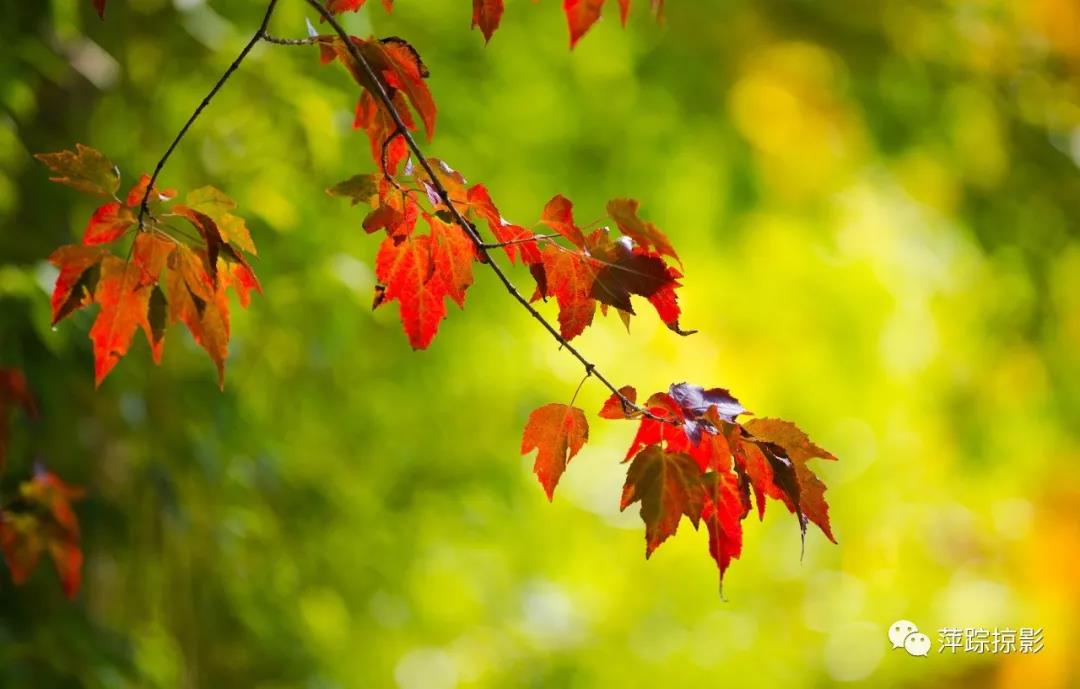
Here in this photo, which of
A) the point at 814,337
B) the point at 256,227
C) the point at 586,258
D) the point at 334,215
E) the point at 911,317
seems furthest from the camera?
the point at 911,317

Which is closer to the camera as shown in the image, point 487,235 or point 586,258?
point 586,258

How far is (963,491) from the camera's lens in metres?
3.05

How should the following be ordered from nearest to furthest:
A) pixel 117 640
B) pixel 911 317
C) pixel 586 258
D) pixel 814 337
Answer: pixel 586 258, pixel 117 640, pixel 814 337, pixel 911 317

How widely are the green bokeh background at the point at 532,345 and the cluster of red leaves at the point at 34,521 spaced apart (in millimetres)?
170

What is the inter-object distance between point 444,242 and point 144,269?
0.65 feet

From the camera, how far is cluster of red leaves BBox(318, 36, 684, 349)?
1.94 feet

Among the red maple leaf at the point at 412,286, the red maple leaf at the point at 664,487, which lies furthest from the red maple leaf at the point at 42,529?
the red maple leaf at the point at 664,487

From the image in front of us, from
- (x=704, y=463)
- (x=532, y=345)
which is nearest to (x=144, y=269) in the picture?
(x=704, y=463)

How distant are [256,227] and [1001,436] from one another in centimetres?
202

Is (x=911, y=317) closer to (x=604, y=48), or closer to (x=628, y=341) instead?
(x=628, y=341)

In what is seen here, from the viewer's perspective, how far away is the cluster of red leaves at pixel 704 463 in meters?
0.57

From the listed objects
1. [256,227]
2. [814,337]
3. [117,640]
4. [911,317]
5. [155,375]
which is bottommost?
[117,640]

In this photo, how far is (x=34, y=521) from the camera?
0.99 meters

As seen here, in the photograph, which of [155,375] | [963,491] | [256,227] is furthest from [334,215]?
[963,491]
